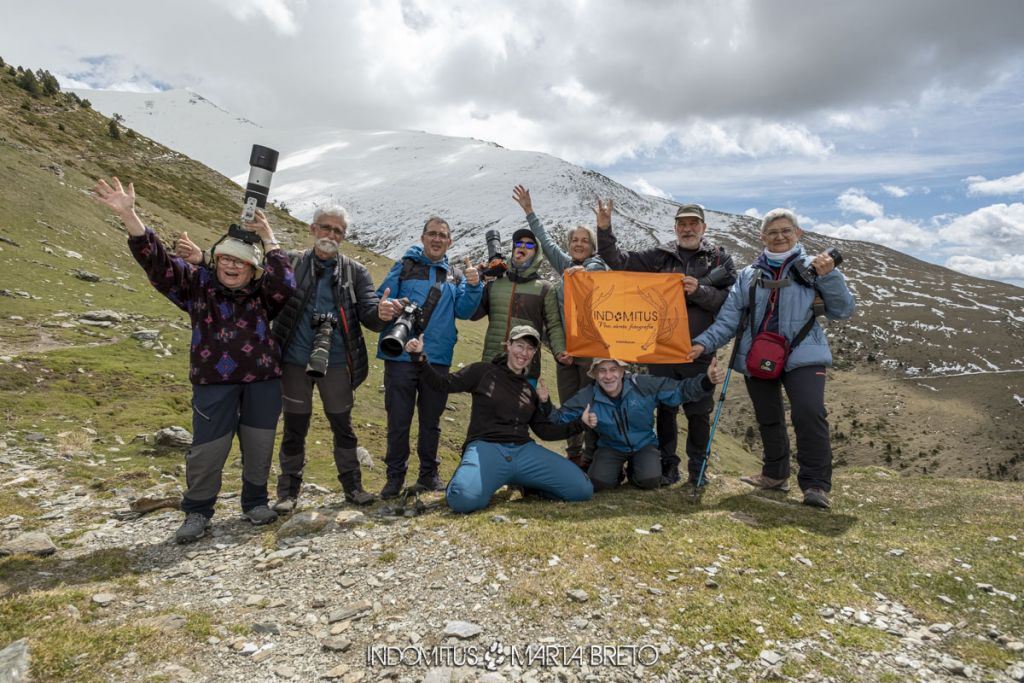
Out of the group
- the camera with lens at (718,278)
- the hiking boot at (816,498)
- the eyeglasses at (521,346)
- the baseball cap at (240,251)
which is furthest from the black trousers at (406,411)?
the hiking boot at (816,498)

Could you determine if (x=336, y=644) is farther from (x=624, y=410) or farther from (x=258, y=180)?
(x=624, y=410)

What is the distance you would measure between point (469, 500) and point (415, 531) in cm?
94

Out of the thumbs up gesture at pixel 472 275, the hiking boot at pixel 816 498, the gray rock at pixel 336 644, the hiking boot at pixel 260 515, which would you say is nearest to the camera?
the gray rock at pixel 336 644

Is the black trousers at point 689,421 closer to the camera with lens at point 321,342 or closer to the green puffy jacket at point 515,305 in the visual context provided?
the green puffy jacket at point 515,305

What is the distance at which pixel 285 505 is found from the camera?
820 centimetres

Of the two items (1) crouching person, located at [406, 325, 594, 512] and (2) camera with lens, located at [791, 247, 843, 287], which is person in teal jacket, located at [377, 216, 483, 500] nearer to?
(1) crouching person, located at [406, 325, 594, 512]

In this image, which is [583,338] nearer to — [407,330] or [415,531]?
[407,330]

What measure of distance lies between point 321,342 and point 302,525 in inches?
97.7

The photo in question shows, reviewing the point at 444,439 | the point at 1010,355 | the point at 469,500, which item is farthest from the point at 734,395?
the point at 469,500

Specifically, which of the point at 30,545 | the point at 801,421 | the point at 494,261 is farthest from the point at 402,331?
the point at 801,421

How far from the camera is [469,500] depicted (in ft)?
25.5

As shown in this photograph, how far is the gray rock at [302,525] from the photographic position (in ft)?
23.7

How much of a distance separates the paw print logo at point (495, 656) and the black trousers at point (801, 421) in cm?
539

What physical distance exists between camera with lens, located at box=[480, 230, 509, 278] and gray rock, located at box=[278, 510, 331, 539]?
4609 mm
